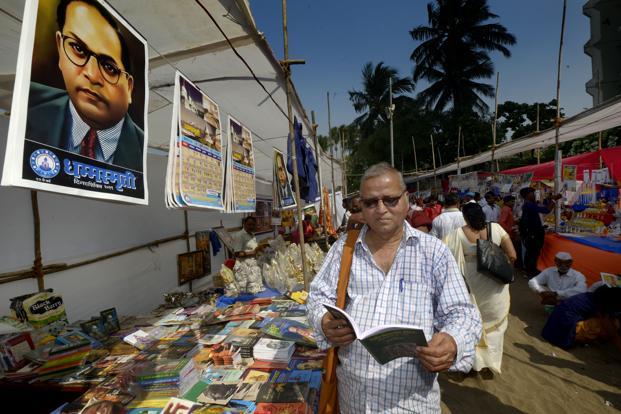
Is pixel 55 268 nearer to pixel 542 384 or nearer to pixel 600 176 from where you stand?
pixel 542 384

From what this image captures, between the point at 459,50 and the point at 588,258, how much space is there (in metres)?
23.1

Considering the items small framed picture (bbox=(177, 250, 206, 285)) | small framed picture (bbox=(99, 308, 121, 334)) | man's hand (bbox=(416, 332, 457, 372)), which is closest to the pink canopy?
man's hand (bbox=(416, 332, 457, 372))

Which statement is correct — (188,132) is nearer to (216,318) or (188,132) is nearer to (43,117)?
(43,117)

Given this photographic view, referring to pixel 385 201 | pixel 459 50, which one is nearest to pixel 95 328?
pixel 385 201

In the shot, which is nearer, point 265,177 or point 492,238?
point 492,238

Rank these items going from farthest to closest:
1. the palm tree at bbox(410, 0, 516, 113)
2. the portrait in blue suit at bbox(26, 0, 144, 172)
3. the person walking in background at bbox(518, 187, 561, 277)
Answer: the palm tree at bbox(410, 0, 516, 113), the person walking in background at bbox(518, 187, 561, 277), the portrait in blue suit at bbox(26, 0, 144, 172)

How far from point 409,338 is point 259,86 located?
2748 mm

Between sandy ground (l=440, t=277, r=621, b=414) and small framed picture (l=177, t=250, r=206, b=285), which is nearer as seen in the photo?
sandy ground (l=440, t=277, r=621, b=414)

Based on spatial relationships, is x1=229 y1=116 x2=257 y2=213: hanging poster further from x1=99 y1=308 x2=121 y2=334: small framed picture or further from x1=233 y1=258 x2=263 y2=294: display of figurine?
x1=99 y1=308 x2=121 y2=334: small framed picture

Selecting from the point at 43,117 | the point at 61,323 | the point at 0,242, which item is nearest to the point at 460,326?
the point at 43,117

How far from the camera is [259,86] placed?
3.09m

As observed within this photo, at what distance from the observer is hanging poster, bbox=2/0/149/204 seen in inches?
41.6

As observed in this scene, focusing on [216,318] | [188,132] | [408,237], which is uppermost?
[188,132]

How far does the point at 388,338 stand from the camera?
1.10m
